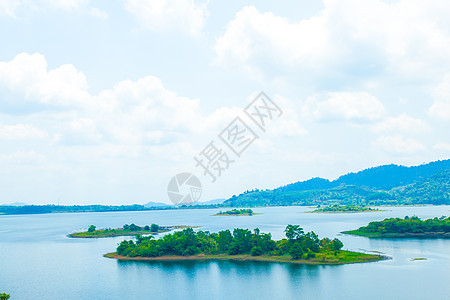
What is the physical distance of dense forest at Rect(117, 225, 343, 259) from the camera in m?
71.3

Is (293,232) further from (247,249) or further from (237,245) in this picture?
(237,245)

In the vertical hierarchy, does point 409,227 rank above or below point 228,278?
above

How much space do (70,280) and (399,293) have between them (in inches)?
1769

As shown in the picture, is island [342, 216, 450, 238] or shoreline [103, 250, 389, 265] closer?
shoreline [103, 250, 389, 265]

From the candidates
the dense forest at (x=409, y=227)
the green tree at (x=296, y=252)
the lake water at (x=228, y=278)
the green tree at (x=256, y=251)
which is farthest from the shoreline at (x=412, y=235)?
the green tree at (x=256, y=251)

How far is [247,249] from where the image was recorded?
2933 inches

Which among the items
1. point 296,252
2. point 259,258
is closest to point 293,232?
point 296,252

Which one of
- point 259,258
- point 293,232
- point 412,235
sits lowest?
point 259,258

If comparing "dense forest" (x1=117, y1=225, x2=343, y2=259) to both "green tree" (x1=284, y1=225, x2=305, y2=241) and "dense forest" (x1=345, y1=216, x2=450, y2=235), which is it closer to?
"green tree" (x1=284, y1=225, x2=305, y2=241)

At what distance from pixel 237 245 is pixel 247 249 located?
1.94 metres

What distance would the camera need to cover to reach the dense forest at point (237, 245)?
71.3 metres

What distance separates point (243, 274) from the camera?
2357 inches

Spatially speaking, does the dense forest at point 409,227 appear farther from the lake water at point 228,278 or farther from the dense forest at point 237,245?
the dense forest at point 237,245

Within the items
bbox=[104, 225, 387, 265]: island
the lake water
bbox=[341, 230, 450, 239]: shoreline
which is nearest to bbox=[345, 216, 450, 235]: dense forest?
bbox=[341, 230, 450, 239]: shoreline
